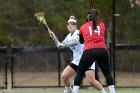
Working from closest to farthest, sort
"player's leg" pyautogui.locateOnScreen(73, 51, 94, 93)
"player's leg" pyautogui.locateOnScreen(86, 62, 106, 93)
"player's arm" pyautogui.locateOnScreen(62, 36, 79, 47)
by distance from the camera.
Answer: "player's leg" pyautogui.locateOnScreen(73, 51, 94, 93) < "player's leg" pyautogui.locateOnScreen(86, 62, 106, 93) < "player's arm" pyautogui.locateOnScreen(62, 36, 79, 47)

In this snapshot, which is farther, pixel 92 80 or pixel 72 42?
pixel 72 42

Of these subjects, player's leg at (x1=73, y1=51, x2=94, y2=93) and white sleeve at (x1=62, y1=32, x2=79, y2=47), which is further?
white sleeve at (x1=62, y1=32, x2=79, y2=47)

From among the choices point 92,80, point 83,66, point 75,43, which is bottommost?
point 92,80

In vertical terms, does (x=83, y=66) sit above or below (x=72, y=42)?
below

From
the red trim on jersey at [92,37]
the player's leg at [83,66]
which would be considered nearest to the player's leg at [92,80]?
the player's leg at [83,66]

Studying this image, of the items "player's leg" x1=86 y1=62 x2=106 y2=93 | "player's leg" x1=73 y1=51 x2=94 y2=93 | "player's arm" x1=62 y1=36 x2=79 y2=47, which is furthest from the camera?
"player's arm" x1=62 y1=36 x2=79 y2=47

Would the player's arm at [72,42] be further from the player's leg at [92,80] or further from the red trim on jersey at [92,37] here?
the red trim on jersey at [92,37]

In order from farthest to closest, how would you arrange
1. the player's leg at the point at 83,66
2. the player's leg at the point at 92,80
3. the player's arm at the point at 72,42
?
the player's arm at the point at 72,42 < the player's leg at the point at 92,80 < the player's leg at the point at 83,66

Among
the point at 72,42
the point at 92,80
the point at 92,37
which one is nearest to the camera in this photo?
the point at 92,37

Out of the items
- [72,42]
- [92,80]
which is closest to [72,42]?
[72,42]

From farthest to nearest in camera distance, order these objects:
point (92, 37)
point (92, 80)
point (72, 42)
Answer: point (72, 42) → point (92, 80) → point (92, 37)

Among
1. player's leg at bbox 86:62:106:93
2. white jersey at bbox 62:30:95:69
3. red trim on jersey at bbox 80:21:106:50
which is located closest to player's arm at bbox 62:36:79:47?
white jersey at bbox 62:30:95:69

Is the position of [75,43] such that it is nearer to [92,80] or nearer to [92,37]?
[92,80]

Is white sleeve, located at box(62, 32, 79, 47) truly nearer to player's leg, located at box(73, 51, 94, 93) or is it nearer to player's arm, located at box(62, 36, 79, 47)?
player's arm, located at box(62, 36, 79, 47)
